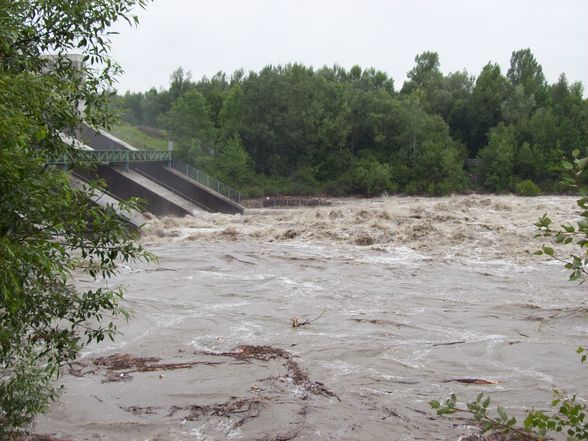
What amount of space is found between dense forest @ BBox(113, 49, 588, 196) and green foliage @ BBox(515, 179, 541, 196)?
0.09 m

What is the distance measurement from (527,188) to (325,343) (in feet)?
132

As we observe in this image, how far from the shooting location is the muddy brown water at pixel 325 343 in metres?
8.61

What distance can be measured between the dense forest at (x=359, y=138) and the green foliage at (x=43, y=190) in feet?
134

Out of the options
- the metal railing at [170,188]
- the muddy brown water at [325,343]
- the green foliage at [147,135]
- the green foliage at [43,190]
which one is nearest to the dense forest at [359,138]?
the green foliage at [147,135]

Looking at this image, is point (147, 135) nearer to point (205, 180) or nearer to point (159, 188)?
point (205, 180)

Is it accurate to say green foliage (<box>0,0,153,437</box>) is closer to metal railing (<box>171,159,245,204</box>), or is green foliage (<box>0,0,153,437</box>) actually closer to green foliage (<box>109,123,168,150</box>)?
metal railing (<box>171,159,245,204</box>)

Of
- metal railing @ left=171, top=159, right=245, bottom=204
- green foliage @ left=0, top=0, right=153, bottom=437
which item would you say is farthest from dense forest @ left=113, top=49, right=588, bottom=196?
green foliage @ left=0, top=0, right=153, bottom=437

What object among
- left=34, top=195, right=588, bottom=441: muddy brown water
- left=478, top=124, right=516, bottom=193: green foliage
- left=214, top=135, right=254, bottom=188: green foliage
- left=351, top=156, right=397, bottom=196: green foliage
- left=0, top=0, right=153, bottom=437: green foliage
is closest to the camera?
left=0, top=0, right=153, bottom=437: green foliage

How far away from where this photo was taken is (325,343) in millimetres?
12180

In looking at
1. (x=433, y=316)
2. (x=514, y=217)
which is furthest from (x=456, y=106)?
(x=433, y=316)

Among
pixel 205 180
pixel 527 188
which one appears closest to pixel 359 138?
pixel 527 188

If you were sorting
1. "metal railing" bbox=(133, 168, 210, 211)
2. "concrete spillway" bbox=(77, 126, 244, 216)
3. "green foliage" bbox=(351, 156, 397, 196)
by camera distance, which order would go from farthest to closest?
"green foliage" bbox=(351, 156, 397, 196), "metal railing" bbox=(133, 168, 210, 211), "concrete spillway" bbox=(77, 126, 244, 216)

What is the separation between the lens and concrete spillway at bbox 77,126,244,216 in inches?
1275

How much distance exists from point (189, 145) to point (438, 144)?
20.7 m
